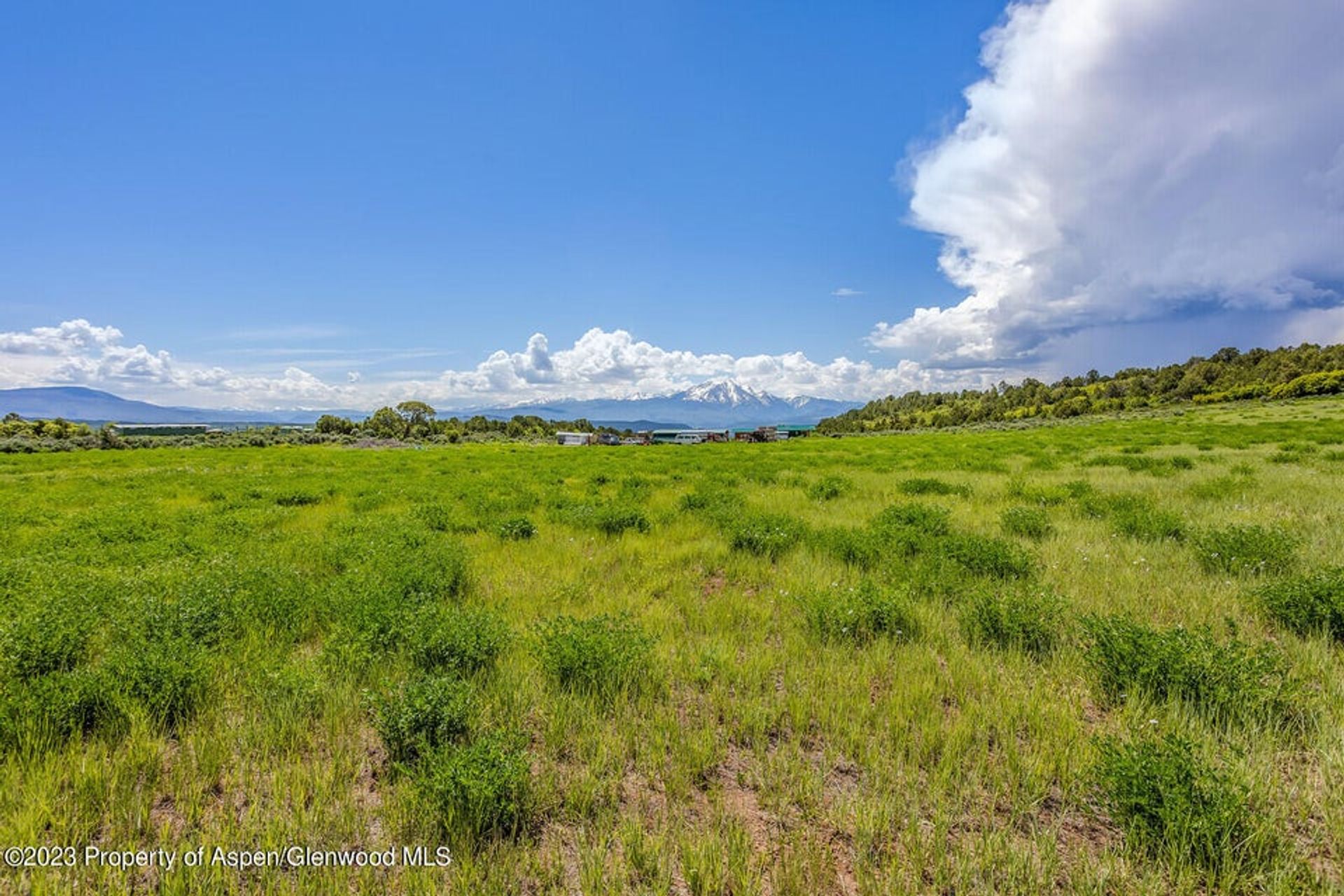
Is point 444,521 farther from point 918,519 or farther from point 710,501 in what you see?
point 918,519

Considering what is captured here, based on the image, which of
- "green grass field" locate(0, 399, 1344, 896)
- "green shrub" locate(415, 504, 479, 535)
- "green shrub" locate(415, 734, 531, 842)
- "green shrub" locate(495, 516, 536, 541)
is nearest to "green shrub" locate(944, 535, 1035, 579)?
"green grass field" locate(0, 399, 1344, 896)

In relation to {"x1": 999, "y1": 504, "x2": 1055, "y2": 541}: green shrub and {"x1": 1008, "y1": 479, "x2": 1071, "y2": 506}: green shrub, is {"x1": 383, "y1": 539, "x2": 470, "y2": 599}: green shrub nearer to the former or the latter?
{"x1": 999, "y1": 504, "x2": 1055, "y2": 541}: green shrub

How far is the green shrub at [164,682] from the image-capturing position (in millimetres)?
4281

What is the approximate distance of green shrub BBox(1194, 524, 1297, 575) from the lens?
23.5 feet

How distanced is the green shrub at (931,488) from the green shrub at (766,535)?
731 centimetres

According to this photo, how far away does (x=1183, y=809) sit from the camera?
292cm

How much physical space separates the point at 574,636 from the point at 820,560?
5052 mm

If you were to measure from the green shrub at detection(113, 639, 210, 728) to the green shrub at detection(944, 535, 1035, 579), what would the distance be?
364 inches

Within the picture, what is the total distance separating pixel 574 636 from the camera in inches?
199

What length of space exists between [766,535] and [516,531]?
5.47 metres

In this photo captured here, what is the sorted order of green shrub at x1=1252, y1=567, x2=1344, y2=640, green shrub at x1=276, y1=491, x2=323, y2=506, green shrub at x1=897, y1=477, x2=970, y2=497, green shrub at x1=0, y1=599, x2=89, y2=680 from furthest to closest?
green shrub at x1=276, y1=491, x2=323, y2=506 → green shrub at x1=897, y1=477, x2=970, y2=497 → green shrub at x1=1252, y1=567, x2=1344, y2=640 → green shrub at x1=0, y1=599, x2=89, y2=680

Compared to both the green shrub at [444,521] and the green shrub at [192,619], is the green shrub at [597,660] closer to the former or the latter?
the green shrub at [192,619]

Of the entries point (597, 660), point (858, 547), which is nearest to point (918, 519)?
point (858, 547)

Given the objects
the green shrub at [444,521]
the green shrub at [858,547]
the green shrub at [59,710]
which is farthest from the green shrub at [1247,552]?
the green shrub at [444,521]
